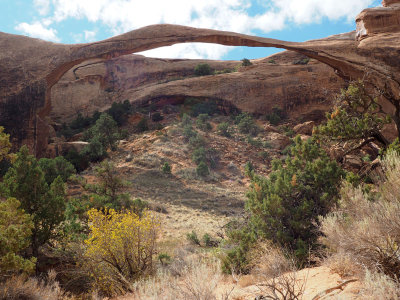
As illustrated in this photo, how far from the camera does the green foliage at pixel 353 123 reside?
21.9ft

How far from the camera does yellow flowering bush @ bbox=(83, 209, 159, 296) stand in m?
5.28

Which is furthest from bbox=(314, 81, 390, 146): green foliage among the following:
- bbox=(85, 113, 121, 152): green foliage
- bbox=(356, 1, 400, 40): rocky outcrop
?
bbox=(85, 113, 121, 152): green foliage

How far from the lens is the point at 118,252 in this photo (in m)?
5.39

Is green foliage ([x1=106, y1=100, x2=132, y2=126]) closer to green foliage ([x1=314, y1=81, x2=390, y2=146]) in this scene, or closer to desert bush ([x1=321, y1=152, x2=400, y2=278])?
green foliage ([x1=314, y1=81, x2=390, y2=146])

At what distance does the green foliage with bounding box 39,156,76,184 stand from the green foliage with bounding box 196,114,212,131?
985 cm

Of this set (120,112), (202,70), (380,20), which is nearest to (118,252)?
(380,20)

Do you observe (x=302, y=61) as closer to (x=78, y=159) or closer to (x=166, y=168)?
(x=166, y=168)

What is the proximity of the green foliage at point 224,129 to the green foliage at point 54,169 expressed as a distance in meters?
10.8

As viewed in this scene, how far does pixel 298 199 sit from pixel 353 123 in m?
2.58

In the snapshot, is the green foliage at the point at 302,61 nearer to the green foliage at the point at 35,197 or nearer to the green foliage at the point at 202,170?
the green foliage at the point at 202,170

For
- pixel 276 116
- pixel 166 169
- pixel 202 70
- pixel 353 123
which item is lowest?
pixel 166 169

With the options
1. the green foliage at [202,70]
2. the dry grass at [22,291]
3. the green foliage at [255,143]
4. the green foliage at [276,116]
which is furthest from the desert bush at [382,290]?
the green foliage at [202,70]

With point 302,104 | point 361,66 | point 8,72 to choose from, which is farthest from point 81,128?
point 361,66

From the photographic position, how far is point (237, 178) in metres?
16.3
